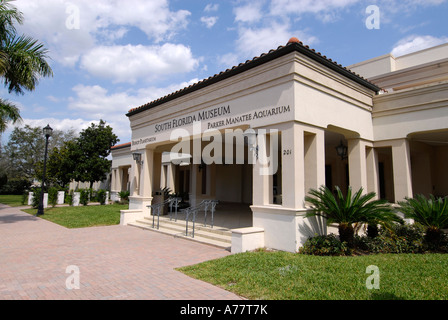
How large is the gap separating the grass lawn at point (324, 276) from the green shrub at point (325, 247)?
0.38 metres

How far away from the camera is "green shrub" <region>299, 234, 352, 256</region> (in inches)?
261

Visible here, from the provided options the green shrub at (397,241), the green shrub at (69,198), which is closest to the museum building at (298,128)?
the green shrub at (397,241)

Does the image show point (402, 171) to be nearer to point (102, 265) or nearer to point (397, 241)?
point (397, 241)

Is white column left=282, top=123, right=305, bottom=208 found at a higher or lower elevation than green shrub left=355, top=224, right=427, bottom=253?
higher

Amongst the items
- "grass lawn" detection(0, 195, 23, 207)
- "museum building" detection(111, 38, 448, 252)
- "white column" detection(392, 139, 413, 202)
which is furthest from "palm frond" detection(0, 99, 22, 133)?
"white column" detection(392, 139, 413, 202)

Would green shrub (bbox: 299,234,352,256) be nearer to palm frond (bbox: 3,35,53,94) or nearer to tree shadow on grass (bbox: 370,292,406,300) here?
tree shadow on grass (bbox: 370,292,406,300)

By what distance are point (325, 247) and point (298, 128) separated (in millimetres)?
2936

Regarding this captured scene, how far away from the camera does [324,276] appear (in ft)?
16.5

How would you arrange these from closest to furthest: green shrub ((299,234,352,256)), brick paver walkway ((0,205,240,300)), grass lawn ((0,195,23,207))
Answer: brick paver walkway ((0,205,240,300)), green shrub ((299,234,352,256)), grass lawn ((0,195,23,207))

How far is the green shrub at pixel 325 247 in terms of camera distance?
21.8 ft

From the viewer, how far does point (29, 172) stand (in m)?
38.6

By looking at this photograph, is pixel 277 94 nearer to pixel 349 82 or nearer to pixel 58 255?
pixel 349 82

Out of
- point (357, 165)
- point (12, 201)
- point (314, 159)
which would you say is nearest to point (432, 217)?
point (357, 165)

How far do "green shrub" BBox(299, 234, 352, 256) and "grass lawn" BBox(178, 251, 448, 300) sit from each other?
1.26 feet
